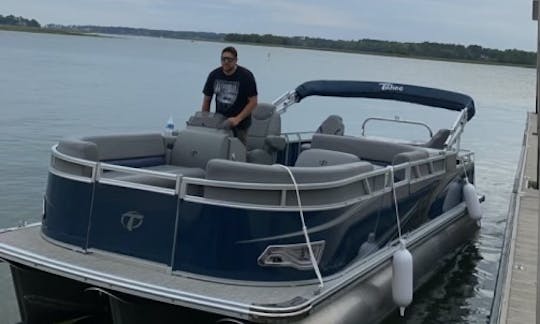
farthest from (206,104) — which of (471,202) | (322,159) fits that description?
(471,202)

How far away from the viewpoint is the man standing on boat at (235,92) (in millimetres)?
6617

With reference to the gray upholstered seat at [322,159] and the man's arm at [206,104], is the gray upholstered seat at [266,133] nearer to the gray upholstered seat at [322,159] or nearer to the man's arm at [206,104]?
the man's arm at [206,104]

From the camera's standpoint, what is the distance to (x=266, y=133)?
8.09 meters

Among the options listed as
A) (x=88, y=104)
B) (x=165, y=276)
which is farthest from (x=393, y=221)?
(x=88, y=104)

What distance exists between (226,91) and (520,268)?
3512 millimetres

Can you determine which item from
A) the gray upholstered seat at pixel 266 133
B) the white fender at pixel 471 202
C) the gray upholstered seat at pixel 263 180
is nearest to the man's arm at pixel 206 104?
the gray upholstered seat at pixel 266 133

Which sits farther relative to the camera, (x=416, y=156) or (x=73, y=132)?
(x=73, y=132)

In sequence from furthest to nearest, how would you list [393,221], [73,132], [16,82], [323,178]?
[16,82], [73,132], [393,221], [323,178]

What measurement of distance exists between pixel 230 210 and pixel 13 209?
6.63m

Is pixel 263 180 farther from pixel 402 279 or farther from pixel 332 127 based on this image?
pixel 332 127

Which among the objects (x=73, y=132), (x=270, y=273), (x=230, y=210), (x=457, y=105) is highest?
(x=457, y=105)

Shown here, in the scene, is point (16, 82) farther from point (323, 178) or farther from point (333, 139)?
point (323, 178)

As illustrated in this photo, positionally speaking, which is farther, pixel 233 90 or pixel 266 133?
pixel 266 133

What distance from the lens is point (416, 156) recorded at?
745 cm
